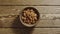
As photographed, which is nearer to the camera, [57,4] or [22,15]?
[22,15]

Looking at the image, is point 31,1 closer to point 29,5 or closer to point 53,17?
point 29,5

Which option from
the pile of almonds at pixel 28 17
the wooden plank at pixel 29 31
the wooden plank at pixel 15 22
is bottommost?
the wooden plank at pixel 29 31

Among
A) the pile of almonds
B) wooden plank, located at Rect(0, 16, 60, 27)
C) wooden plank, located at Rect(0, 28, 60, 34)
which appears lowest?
wooden plank, located at Rect(0, 28, 60, 34)

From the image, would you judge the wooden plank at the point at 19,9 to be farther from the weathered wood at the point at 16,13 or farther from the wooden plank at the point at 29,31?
the wooden plank at the point at 29,31

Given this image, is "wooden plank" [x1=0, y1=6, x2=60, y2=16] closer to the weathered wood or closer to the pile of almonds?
the weathered wood

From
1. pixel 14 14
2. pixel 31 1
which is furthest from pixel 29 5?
pixel 14 14

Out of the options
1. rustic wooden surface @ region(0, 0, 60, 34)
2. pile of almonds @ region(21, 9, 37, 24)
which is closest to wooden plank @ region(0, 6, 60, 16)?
rustic wooden surface @ region(0, 0, 60, 34)

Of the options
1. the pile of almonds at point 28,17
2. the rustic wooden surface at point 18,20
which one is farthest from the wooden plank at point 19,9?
the pile of almonds at point 28,17

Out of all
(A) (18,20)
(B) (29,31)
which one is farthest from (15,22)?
(B) (29,31)

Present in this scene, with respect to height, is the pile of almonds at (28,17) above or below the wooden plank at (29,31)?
above
